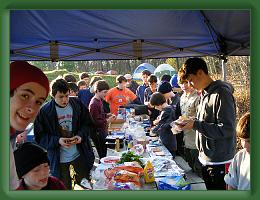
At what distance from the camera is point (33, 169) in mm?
1301

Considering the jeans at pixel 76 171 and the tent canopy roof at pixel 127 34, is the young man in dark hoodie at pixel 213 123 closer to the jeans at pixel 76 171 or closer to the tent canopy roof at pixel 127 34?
the tent canopy roof at pixel 127 34

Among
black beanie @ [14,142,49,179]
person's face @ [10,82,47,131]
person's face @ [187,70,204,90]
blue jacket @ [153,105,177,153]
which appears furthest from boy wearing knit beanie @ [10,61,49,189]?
blue jacket @ [153,105,177,153]

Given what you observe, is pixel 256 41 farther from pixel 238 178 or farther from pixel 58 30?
pixel 58 30

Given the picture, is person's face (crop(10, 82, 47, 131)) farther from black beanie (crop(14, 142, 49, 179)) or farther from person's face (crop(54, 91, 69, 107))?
person's face (crop(54, 91, 69, 107))

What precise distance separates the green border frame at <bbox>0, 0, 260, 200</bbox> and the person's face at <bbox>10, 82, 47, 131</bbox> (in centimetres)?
21

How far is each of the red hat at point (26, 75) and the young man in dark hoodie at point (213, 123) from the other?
985mm

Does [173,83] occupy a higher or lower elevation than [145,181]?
higher

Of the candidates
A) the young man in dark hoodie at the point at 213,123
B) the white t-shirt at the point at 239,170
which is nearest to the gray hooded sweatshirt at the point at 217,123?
the young man in dark hoodie at the point at 213,123

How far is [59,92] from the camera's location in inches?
93.5

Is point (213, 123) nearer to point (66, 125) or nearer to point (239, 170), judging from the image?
point (239, 170)

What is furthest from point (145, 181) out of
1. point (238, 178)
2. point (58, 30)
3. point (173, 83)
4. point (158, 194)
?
point (173, 83)

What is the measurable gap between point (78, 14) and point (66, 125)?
0.93 m
